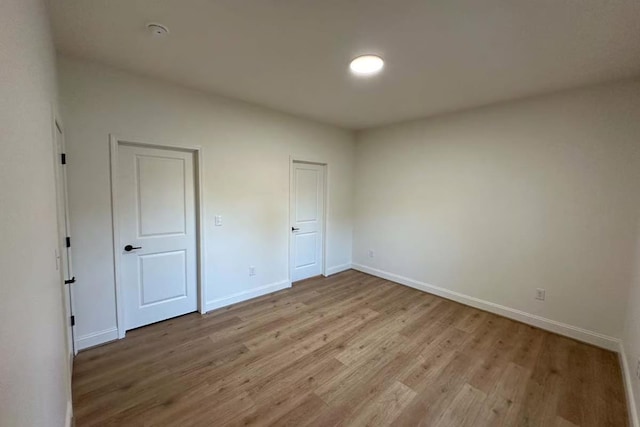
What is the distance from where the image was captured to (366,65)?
2307 mm

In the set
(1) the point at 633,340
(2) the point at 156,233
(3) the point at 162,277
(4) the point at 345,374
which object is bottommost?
(4) the point at 345,374

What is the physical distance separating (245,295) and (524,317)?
340 cm

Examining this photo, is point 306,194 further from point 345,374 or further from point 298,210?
point 345,374

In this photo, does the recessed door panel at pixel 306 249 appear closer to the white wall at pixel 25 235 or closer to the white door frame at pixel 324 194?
the white door frame at pixel 324 194

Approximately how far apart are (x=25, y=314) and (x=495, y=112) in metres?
4.17

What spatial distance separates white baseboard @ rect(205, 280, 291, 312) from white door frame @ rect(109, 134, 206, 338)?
13 cm

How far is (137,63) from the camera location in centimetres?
239

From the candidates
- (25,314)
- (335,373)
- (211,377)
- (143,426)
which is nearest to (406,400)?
(335,373)

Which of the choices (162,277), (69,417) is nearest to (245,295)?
(162,277)

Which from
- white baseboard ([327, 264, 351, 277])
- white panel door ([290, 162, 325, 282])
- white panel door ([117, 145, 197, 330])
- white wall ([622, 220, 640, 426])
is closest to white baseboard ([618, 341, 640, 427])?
white wall ([622, 220, 640, 426])

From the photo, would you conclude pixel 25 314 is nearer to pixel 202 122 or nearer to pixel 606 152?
pixel 202 122

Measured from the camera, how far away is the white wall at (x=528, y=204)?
258cm

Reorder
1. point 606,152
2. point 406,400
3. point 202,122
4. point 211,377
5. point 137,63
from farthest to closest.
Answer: point 202,122, point 606,152, point 137,63, point 211,377, point 406,400

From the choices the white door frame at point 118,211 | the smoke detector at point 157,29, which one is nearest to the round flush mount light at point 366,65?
the smoke detector at point 157,29
